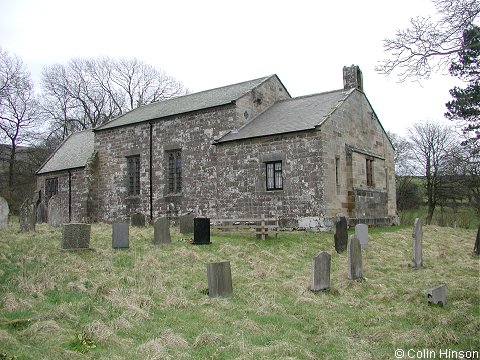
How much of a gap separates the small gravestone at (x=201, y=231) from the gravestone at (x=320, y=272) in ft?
20.9

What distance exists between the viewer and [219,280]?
912cm

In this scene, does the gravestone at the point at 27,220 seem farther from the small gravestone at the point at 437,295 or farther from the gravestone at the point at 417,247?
the small gravestone at the point at 437,295

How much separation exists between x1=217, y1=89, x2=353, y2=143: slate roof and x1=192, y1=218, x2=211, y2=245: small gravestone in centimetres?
712

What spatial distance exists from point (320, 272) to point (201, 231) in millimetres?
6520

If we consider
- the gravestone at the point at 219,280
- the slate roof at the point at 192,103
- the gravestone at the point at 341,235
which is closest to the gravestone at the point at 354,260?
the gravestone at the point at 219,280

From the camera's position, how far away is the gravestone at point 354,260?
10625 millimetres

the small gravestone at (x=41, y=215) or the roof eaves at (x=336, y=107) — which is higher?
the roof eaves at (x=336, y=107)

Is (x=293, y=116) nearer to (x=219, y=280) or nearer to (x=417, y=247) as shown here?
(x=417, y=247)

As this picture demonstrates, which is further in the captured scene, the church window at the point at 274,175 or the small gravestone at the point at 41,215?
the small gravestone at the point at 41,215

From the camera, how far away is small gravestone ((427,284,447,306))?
27.8 feet

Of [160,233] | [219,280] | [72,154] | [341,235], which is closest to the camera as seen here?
[219,280]

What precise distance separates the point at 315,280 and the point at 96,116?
48044 mm

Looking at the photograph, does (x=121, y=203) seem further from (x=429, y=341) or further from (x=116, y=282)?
(x=429, y=341)

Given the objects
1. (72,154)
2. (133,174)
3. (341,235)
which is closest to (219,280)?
(341,235)
